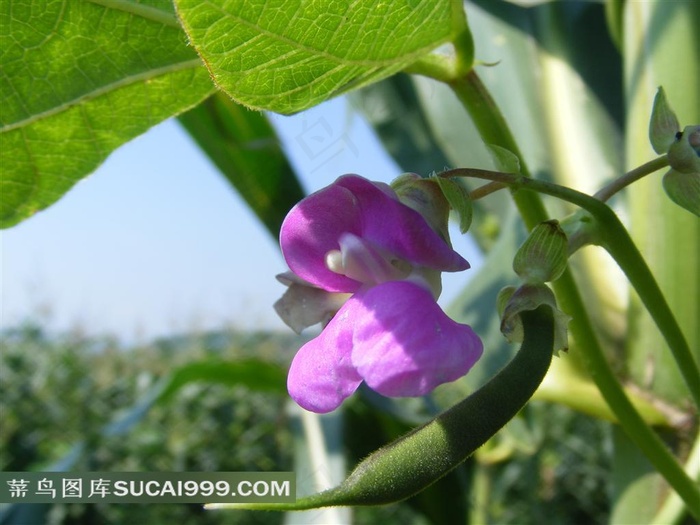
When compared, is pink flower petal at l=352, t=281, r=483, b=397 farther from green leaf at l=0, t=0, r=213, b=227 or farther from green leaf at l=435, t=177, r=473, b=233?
green leaf at l=0, t=0, r=213, b=227

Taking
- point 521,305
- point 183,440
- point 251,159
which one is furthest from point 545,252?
point 183,440

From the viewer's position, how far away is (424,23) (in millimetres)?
281

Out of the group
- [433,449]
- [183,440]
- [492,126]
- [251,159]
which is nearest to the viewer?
[433,449]

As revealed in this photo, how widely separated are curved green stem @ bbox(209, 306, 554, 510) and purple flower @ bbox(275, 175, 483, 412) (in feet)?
0.04

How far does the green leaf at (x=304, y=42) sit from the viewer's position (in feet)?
0.74

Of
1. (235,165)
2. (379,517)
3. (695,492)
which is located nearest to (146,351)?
(379,517)

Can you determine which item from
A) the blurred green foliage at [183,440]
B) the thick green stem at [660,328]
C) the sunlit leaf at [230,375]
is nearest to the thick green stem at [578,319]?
the thick green stem at [660,328]

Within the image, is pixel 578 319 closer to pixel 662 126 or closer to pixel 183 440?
pixel 662 126

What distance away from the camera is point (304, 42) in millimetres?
248

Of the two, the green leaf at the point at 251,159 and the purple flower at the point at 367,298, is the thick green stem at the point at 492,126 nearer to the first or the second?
the purple flower at the point at 367,298

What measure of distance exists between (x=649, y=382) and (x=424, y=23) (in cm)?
32

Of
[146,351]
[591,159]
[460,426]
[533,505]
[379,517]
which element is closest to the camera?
[460,426]

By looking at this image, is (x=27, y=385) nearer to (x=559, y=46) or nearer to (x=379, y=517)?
(x=379, y=517)

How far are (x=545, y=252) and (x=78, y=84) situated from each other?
256mm
